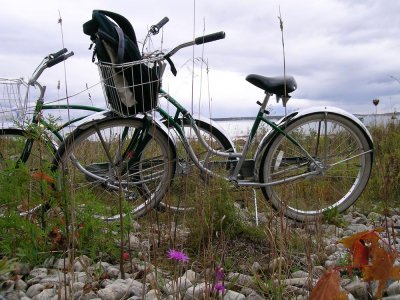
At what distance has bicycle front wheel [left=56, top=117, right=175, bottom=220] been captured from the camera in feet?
12.4

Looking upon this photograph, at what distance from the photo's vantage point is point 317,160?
14.0 feet

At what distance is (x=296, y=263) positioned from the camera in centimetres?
284

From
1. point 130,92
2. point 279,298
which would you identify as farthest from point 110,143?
point 279,298

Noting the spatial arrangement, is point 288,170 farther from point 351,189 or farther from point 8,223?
point 8,223

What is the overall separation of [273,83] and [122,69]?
118cm

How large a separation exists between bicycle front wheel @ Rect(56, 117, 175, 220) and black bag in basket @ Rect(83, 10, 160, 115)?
19 centimetres

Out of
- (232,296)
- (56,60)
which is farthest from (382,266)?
(56,60)

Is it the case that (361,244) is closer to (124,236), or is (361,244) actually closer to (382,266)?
(382,266)

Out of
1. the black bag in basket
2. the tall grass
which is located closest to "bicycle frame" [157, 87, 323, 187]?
the black bag in basket

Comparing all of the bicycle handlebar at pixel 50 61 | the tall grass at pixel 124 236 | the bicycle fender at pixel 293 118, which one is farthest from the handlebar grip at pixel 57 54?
the bicycle fender at pixel 293 118

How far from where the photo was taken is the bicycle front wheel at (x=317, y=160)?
414 cm

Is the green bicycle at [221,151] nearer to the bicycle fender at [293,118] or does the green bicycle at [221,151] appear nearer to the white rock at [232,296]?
the bicycle fender at [293,118]

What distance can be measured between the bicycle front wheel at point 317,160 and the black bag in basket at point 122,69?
1109mm

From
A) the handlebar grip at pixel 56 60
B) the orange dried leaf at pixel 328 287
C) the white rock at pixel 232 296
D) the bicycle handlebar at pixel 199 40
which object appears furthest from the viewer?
the handlebar grip at pixel 56 60
